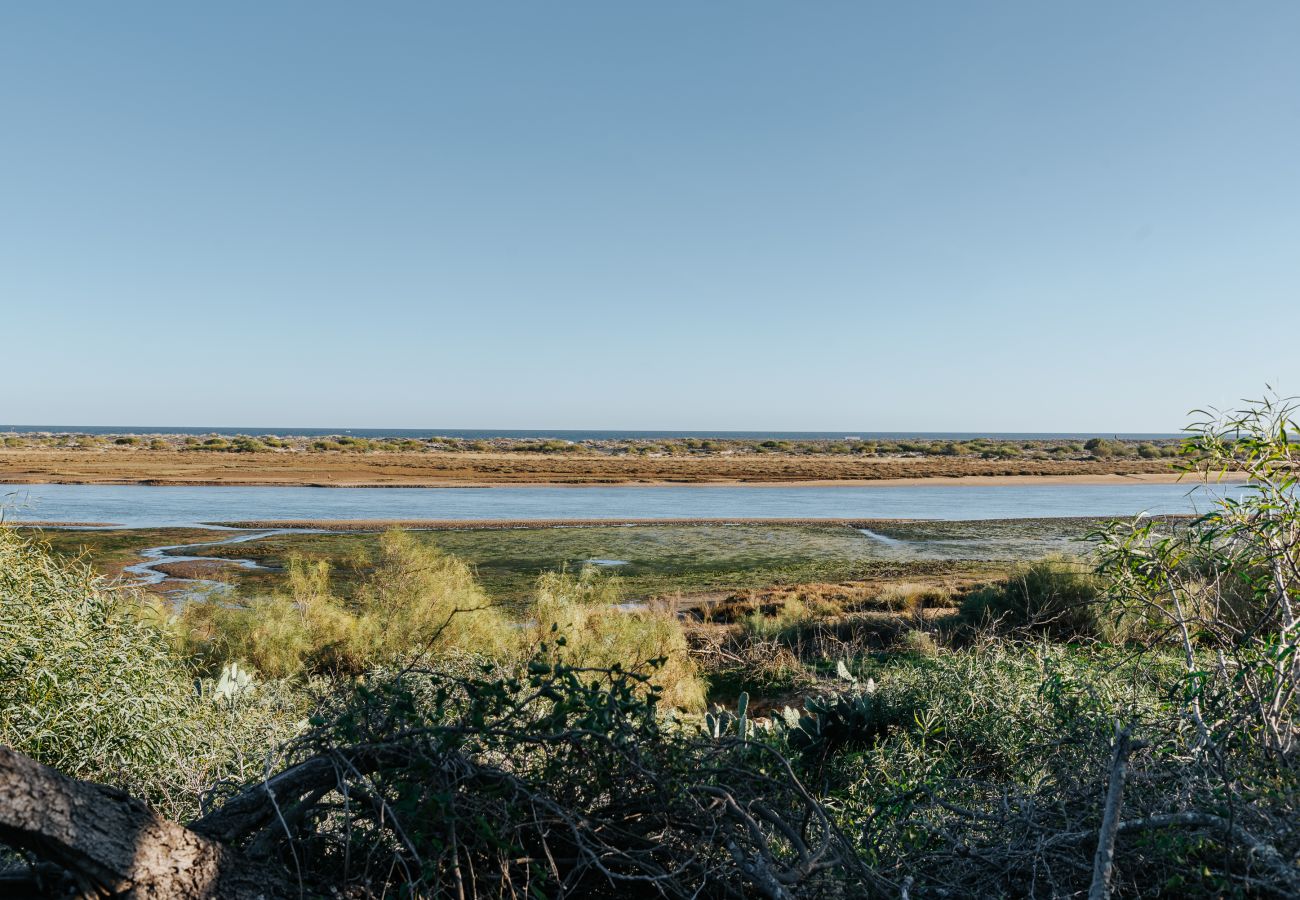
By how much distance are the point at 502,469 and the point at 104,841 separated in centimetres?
5921

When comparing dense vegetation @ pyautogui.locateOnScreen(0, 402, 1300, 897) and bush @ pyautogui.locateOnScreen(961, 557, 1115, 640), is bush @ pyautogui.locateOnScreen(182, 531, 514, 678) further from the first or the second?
bush @ pyautogui.locateOnScreen(961, 557, 1115, 640)

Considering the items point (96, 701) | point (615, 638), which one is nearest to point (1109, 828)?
point (96, 701)

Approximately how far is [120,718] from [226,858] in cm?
314

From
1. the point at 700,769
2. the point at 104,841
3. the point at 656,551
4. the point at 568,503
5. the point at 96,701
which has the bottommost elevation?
the point at 656,551

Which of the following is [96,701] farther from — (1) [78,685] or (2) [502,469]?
(2) [502,469]

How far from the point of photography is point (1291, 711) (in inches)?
137

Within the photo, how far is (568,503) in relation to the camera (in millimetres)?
41500

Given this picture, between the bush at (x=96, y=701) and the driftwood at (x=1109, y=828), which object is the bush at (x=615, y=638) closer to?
the bush at (x=96, y=701)

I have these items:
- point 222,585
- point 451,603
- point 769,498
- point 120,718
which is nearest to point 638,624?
point 451,603

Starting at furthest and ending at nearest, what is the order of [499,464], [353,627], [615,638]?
[499,464]
[353,627]
[615,638]

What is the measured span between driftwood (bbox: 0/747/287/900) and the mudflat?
4829cm

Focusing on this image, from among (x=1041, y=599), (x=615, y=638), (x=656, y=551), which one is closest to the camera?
(x=615, y=638)

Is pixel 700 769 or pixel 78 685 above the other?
pixel 700 769

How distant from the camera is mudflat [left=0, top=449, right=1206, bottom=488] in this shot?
4988 centimetres
